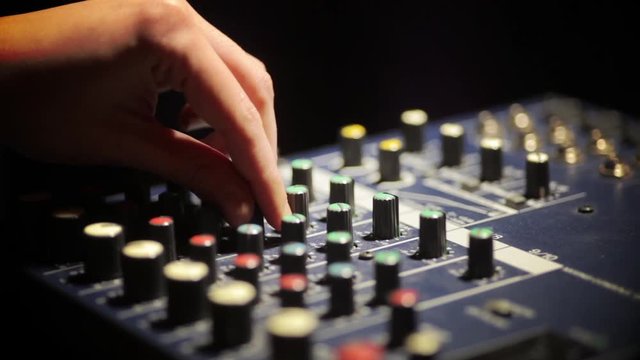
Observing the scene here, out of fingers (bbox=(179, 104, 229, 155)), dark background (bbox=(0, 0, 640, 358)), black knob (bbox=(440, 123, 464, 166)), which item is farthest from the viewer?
dark background (bbox=(0, 0, 640, 358))

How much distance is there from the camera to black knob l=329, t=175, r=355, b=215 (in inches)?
86.3

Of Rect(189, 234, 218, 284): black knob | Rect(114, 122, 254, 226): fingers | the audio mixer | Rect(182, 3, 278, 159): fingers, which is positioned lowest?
the audio mixer

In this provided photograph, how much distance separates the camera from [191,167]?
2043 mm

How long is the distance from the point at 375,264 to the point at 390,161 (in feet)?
2.40

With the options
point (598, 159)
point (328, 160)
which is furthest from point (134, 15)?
point (598, 159)

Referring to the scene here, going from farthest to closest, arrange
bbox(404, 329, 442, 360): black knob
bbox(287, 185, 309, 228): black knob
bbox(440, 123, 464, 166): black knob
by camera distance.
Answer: bbox(440, 123, 464, 166): black knob, bbox(287, 185, 309, 228): black knob, bbox(404, 329, 442, 360): black knob

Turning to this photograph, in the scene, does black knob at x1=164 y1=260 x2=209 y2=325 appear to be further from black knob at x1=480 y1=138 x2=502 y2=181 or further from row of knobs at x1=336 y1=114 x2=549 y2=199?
black knob at x1=480 y1=138 x2=502 y2=181

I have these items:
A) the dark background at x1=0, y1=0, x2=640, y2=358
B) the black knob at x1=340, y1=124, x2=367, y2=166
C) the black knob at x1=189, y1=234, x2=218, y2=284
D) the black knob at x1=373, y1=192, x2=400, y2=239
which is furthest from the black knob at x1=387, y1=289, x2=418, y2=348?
the dark background at x1=0, y1=0, x2=640, y2=358

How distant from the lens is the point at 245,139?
1969 millimetres

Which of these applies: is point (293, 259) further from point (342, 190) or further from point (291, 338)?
point (342, 190)

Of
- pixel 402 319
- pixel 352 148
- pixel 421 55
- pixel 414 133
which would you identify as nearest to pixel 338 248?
pixel 402 319

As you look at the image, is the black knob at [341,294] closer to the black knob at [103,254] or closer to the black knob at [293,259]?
the black knob at [293,259]

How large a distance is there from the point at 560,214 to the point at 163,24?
0.92m

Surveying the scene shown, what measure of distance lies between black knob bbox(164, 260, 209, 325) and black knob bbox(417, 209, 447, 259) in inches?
18.4
